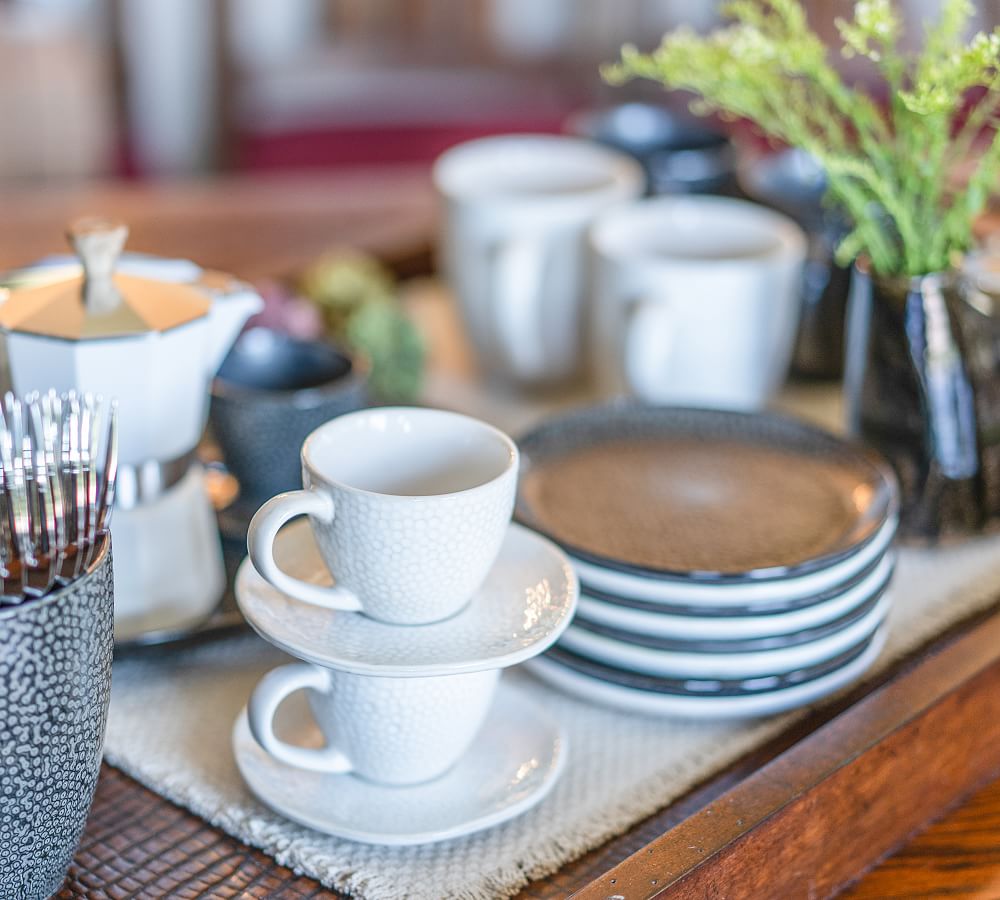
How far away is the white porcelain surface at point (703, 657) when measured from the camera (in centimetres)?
44

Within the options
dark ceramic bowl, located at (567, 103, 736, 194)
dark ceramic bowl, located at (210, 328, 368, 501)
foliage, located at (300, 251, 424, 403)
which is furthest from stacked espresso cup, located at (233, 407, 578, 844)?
dark ceramic bowl, located at (567, 103, 736, 194)

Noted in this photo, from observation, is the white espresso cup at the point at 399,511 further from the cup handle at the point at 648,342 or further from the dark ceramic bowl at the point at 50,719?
the cup handle at the point at 648,342

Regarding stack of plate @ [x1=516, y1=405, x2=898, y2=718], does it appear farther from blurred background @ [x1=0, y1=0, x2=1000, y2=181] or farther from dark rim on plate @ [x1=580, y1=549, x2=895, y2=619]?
blurred background @ [x1=0, y1=0, x2=1000, y2=181]

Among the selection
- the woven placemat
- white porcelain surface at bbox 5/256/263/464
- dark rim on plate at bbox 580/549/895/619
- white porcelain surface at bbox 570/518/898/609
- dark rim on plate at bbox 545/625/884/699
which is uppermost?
white porcelain surface at bbox 5/256/263/464

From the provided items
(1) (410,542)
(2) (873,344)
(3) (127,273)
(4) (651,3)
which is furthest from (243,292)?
(4) (651,3)

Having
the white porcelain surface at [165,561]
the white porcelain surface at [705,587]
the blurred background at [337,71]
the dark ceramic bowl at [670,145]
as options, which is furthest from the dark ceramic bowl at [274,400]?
the blurred background at [337,71]

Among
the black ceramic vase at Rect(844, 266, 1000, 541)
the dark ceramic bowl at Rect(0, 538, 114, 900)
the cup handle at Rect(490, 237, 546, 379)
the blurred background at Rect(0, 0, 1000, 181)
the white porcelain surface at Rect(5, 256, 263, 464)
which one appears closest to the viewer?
the dark ceramic bowl at Rect(0, 538, 114, 900)

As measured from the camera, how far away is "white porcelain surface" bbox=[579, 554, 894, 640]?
44cm

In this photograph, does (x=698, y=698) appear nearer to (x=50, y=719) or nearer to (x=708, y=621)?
(x=708, y=621)

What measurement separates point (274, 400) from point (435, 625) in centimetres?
19

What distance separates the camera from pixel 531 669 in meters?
0.48

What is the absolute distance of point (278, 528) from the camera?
37cm

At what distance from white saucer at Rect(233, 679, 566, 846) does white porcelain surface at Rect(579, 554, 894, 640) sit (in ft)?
0.14

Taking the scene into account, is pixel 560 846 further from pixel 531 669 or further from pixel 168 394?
pixel 168 394
